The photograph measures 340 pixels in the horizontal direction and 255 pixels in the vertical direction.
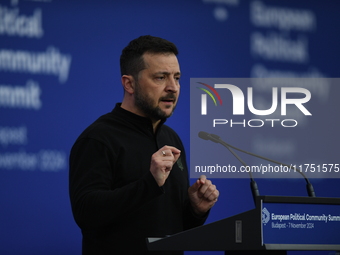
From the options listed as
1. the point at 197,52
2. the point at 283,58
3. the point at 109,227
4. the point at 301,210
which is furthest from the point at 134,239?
the point at 283,58

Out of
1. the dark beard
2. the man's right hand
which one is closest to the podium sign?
the man's right hand

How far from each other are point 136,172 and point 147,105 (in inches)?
10.0

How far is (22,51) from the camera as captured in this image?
295 cm

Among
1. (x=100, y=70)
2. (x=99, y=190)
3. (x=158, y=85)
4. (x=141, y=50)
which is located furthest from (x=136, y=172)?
(x=100, y=70)

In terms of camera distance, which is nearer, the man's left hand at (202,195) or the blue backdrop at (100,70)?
the man's left hand at (202,195)

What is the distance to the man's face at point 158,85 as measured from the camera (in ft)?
5.72

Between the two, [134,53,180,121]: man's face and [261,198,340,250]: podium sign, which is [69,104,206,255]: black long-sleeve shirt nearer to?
[134,53,180,121]: man's face

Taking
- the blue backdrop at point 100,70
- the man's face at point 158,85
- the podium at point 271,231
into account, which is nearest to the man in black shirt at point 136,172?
the man's face at point 158,85

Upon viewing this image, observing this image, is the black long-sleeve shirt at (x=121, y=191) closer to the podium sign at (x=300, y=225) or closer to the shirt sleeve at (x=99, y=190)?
the shirt sleeve at (x=99, y=190)

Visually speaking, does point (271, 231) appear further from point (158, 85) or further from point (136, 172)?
point (158, 85)

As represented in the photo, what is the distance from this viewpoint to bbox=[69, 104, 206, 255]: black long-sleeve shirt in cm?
147

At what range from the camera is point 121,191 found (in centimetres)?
147

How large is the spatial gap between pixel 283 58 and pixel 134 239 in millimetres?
2014

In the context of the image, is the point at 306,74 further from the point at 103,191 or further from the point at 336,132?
the point at 103,191
